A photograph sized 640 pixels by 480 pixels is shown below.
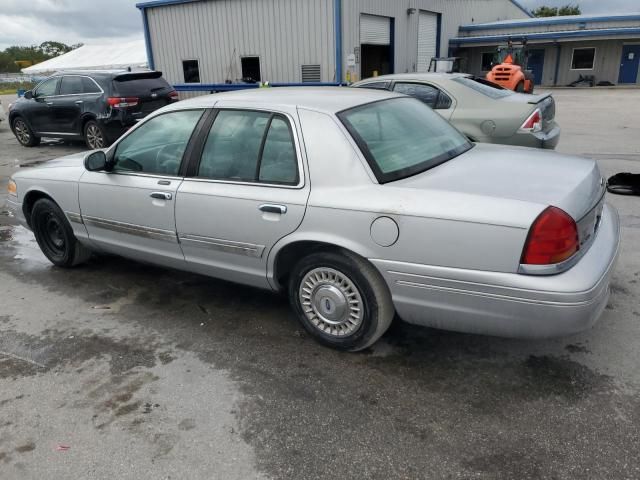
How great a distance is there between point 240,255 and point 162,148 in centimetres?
111

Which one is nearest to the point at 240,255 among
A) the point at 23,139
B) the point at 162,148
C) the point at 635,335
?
the point at 162,148

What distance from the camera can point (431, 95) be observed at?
7.02 m

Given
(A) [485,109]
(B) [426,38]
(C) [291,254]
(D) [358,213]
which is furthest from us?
(B) [426,38]

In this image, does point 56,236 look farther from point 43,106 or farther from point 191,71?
point 191,71

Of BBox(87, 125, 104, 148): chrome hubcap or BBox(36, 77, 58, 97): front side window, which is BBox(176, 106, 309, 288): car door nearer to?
BBox(87, 125, 104, 148): chrome hubcap

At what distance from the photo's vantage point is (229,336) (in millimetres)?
3586

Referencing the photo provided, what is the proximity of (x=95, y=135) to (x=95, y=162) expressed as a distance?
8.13 metres

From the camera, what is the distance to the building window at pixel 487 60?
32125 mm

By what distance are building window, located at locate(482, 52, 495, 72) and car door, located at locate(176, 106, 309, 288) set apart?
32194 mm

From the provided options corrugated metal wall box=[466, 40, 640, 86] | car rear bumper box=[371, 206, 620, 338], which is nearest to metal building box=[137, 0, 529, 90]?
corrugated metal wall box=[466, 40, 640, 86]

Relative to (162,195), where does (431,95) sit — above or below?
above

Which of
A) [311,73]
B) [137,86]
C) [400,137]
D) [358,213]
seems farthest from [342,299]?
[311,73]

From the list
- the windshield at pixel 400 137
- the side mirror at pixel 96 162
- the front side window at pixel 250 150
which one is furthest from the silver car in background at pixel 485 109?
the side mirror at pixel 96 162

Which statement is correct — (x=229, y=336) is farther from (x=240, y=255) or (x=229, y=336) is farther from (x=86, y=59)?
(x=86, y=59)
